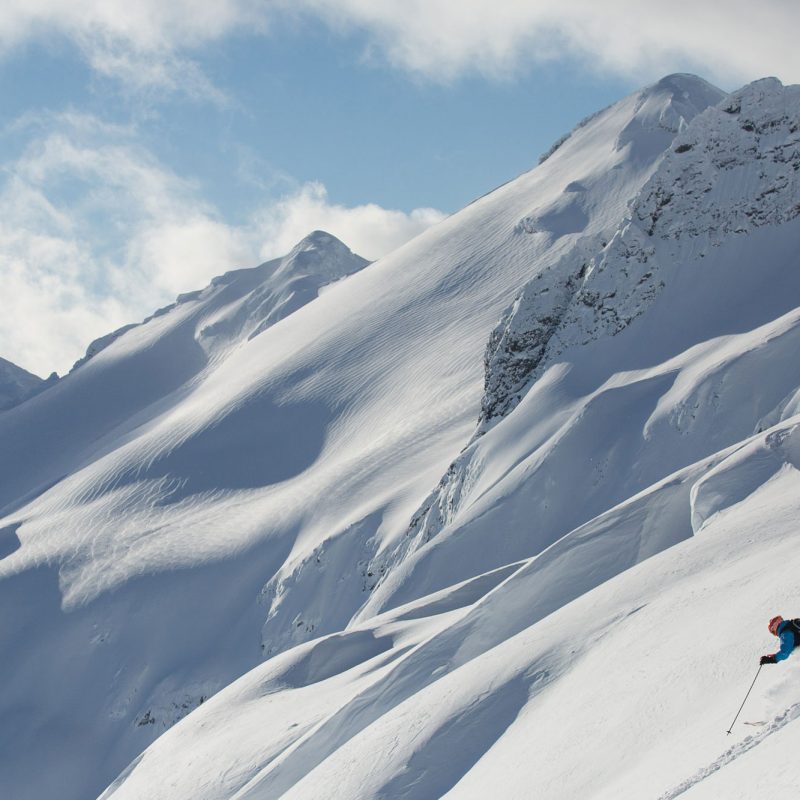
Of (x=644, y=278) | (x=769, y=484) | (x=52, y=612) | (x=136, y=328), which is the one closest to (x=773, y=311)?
(x=644, y=278)

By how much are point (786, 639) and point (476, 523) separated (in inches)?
1002

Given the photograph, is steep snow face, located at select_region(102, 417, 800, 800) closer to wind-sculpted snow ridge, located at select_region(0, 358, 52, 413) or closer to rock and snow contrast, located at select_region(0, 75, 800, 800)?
rock and snow contrast, located at select_region(0, 75, 800, 800)

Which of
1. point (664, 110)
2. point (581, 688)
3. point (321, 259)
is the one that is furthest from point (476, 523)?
point (321, 259)

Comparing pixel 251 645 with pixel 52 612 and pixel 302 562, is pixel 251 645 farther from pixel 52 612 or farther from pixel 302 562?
pixel 52 612

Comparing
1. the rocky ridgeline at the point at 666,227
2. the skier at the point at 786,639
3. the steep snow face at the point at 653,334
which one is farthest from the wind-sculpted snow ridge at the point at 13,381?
the skier at the point at 786,639

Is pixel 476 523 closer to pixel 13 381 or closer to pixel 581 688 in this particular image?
pixel 581 688

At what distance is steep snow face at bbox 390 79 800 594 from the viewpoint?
34781 millimetres

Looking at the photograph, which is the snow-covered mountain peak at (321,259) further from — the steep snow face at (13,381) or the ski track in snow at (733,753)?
the ski track in snow at (733,753)

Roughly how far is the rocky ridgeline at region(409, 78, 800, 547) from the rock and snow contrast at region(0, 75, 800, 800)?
112 mm

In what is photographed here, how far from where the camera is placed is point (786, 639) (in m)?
12.0

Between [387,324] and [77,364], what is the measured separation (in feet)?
231

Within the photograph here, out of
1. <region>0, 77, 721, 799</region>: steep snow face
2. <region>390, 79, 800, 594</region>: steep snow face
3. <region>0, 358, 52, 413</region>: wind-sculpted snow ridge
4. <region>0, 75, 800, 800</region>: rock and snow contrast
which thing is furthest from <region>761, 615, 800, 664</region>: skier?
<region>0, 358, 52, 413</region>: wind-sculpted snow ridge

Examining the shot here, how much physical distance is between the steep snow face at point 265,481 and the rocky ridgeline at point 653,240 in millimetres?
2118

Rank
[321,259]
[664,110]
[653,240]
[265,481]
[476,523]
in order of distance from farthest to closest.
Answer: [321,259]
[664,110]
[265,481]
[653,240]
[476,523]
